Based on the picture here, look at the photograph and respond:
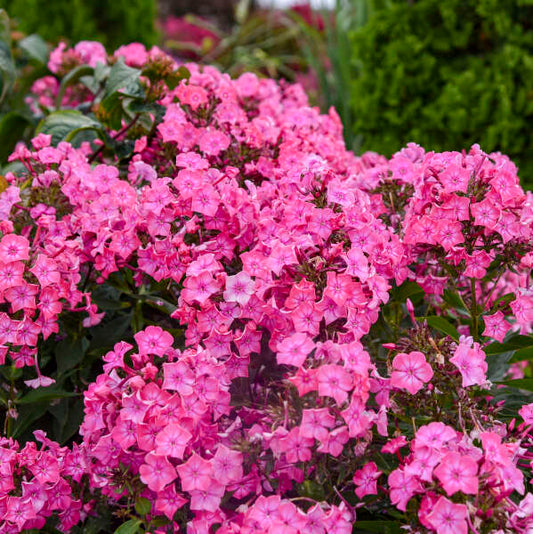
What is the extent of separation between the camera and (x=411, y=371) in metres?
1.04

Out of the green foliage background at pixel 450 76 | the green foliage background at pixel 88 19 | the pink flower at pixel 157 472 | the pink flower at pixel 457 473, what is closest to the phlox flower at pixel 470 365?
the pink flower at pixel 457 473

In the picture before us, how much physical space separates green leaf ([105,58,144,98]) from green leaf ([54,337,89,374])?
0.68m

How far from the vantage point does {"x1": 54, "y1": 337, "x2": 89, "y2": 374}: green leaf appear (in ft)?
4.49

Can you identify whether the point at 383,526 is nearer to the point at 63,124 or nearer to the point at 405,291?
the point at 405,291

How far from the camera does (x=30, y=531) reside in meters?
1.25

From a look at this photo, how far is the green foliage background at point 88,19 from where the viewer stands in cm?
501

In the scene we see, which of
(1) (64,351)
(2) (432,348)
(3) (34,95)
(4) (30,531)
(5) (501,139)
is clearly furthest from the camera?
(5) (501,139)

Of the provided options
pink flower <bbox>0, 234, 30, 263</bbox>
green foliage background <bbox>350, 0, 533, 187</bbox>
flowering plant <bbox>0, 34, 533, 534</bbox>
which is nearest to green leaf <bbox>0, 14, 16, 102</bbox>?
flowering plant <bbox>0, 34, 533, 534</bbox>

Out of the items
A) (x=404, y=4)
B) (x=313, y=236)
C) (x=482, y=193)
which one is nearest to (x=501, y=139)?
(x=404, y=4)

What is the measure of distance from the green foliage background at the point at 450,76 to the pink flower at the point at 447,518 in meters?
2.65

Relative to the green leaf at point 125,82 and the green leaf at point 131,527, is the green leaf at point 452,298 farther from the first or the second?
the green leaf at point 125,82

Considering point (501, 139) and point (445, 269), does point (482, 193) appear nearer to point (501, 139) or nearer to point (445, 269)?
point (445, 269)

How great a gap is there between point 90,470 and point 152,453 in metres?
0.26

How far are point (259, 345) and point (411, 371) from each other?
0.27 meters
